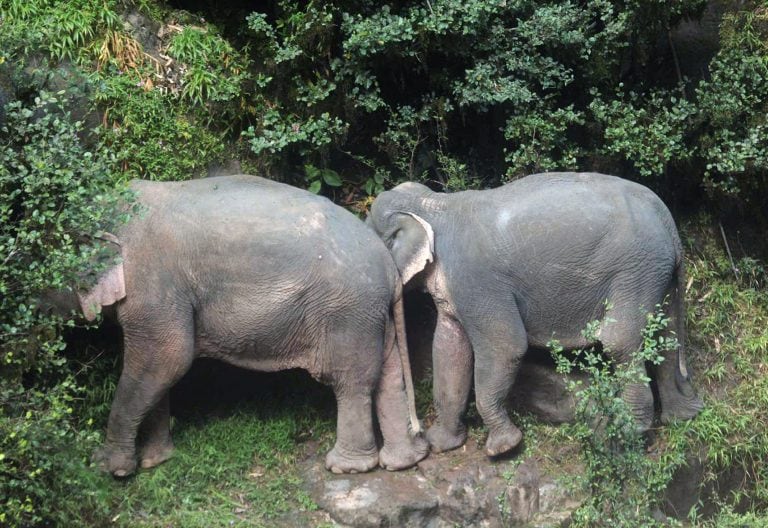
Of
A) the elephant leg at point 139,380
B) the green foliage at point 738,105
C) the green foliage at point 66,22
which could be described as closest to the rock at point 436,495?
the elephant leg at point 139,380

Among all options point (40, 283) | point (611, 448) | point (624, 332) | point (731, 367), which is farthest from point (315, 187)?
point (731, 367)

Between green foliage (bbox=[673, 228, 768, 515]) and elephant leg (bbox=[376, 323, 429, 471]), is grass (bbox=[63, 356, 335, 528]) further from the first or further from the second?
green foliage (bbox=[673, 228, 768, 515])

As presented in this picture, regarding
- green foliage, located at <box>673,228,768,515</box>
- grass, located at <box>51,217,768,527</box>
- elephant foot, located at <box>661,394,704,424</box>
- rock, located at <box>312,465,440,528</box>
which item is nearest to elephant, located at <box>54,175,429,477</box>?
rock, located at <box>312,465,440,528</box>

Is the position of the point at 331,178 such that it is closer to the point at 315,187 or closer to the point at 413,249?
the point at 315,187

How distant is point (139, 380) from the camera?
21.5 ft

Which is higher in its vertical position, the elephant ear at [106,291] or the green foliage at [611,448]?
the elephant ear at [106,291]

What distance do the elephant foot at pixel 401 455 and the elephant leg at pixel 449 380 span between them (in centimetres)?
20

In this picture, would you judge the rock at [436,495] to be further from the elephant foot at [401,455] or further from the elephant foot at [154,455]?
the elephant foot at [154,455]

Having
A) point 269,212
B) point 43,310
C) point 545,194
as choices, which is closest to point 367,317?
point 269,212

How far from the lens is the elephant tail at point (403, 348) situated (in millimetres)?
6887

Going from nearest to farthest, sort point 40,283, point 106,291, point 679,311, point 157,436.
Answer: point 40,283
point 106,291
point 157,436
point 679,311

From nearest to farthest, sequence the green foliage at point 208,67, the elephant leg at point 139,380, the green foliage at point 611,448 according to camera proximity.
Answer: the green foliage at point 611,448 < the elephant leg at point 139,380 < the green foliage at point 208,67

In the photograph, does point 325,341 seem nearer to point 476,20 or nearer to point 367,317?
point 367,317

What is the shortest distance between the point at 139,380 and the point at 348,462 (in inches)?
56.1
